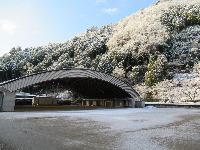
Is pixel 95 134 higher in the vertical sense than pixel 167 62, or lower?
lower

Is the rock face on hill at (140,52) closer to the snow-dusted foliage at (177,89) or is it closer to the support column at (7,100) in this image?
the snow-dusted foliage at (177,89)

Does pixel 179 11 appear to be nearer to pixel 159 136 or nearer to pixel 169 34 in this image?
pixel 169 34

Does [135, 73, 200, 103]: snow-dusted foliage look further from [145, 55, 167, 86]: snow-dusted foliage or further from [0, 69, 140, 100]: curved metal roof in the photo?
[0, 69, 140, 100]: curved metal roof

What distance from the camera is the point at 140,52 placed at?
70438 mm

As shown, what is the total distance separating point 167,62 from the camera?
65.8 meters

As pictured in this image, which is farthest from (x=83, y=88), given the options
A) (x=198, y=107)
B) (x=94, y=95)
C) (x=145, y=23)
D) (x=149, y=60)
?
(x=145, y=23)

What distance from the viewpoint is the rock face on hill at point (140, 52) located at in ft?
211

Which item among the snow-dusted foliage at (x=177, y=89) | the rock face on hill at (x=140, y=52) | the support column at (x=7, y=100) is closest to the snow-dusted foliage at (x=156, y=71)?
the rock face on hill at (x=140, y=52)

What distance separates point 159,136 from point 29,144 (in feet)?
18.9

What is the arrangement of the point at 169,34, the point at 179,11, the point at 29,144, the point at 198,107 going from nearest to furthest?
the point at 29,144 → the point at 198,107 → the point at 169,34 → the point at 179,11

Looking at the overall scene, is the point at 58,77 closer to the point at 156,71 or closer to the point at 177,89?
the point at 177,89

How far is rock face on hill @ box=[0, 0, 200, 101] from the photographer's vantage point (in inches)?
2537

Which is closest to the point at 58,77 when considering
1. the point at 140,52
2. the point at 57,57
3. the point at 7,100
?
the point at 7,100

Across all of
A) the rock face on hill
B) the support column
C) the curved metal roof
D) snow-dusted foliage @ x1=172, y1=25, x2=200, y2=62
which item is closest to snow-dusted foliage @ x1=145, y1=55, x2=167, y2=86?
the rock face on hill
